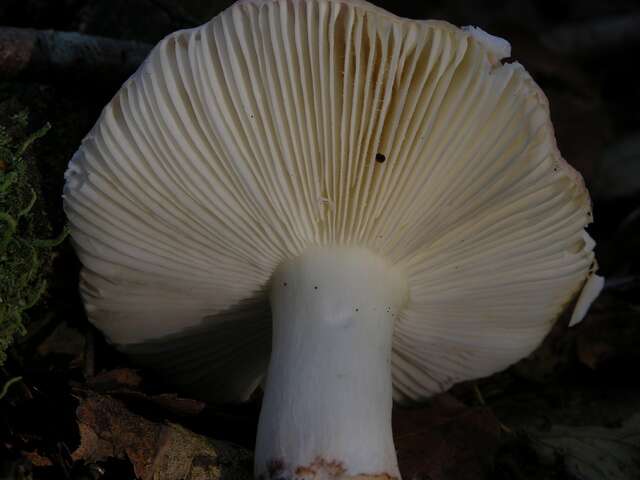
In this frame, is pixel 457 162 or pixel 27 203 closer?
pixel 457 162

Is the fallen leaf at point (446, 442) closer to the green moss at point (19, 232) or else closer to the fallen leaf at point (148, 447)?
the fallen leaf at point (148, 447)

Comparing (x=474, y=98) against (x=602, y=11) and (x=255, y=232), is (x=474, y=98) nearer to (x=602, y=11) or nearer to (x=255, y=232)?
(x=255, y=232)

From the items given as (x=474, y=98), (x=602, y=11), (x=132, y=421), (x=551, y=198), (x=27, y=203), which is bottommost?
(x=602, y=11)

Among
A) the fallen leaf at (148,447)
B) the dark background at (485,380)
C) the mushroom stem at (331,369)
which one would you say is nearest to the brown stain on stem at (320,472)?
the mushroom stem at (331,369)

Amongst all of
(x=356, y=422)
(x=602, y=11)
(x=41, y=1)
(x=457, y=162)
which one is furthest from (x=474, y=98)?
(x=602, y=11)

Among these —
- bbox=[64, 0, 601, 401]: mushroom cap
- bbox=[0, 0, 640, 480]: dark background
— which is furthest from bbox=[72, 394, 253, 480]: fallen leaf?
bbox=[64, 0, 601, 401]: mushroom cap

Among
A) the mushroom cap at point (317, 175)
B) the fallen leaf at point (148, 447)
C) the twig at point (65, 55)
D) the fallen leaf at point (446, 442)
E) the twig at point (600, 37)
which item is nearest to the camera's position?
the mushroom cap at point (317, 175)

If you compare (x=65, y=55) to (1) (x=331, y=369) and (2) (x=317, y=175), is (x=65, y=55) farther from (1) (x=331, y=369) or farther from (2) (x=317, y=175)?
(1) (x=331, y=369)
